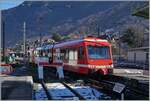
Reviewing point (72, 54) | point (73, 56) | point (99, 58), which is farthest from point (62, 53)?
point (99, 58)

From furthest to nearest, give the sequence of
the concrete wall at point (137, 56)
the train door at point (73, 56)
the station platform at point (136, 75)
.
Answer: the concrete wall at point (137, 56)
the station platform at point (136, 75)
the train door at point (73, 56)

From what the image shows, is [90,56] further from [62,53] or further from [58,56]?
[58,56]

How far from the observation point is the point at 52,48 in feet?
132

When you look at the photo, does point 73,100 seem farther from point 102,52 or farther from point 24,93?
point 102,52

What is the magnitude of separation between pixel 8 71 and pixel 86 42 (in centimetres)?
1160

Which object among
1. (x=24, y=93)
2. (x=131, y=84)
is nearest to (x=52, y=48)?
(x=131, y=84)

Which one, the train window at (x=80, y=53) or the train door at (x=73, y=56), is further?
the train door at (x=73, y=56)

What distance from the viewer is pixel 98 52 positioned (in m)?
30.4

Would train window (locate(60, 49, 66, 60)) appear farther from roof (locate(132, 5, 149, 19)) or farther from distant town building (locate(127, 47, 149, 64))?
distant town building (locate(127, 47, 149, 64))

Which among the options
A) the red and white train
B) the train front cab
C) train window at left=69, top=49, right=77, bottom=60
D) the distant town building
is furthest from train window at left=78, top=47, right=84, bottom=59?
the distant town building

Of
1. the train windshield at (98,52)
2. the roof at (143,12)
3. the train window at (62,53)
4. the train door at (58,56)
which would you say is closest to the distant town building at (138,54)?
the train door at (58,56)

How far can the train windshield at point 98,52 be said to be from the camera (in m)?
30.0

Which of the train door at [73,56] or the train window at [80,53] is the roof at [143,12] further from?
the train door at [73,56]

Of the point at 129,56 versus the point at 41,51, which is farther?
the point at 129,56
